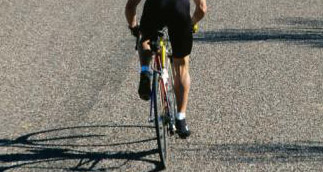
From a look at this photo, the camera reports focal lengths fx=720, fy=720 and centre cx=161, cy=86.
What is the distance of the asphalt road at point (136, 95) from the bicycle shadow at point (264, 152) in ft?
0.03

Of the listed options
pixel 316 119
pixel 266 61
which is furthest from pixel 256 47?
pixel 316 119

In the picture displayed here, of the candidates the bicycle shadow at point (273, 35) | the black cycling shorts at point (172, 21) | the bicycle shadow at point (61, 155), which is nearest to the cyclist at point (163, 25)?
the black cycling shorts at point (172, 21)

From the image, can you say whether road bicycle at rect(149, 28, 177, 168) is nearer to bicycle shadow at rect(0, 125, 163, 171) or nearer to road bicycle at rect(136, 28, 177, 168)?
road bicycle at rect(136, 28, 177, 168)

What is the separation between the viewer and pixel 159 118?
5.95m

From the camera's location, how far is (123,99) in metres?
7.98

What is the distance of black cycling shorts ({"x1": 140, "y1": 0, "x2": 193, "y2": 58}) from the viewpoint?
5.95m

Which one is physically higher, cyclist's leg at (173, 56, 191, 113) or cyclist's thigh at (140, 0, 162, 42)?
cyclist's thigh at (140, 0, 162, 42)

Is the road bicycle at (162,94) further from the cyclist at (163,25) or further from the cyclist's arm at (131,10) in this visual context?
the cyclist's arm at (131,10)

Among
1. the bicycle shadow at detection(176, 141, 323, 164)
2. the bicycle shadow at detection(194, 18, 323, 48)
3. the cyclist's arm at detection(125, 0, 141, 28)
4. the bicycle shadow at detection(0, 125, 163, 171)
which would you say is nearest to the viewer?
the cyclist's arm at detection(125, 0, 141, 28)

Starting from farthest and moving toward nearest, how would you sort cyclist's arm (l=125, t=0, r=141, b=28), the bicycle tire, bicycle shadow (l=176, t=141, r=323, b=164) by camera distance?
bicycle shadow (l=176, t=141, r=323, b=164)
cyclist's arm (l=125, t=0, r=141, b=28)
the bicycle tire

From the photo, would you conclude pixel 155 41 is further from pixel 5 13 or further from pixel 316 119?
pixel 5 13

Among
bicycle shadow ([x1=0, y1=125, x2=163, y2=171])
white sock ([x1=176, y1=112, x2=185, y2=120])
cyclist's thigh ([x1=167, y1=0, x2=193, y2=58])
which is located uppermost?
cyclist's thigh ([x1=167, y1=0, x2=193, y2=58])

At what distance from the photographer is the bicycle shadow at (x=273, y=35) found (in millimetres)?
10438

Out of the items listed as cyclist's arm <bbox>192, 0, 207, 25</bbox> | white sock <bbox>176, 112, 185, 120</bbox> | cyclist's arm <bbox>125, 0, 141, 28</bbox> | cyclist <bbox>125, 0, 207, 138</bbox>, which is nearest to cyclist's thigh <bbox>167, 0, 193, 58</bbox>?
cyclist <bbox>125, 0, 207, 138</bbox>
